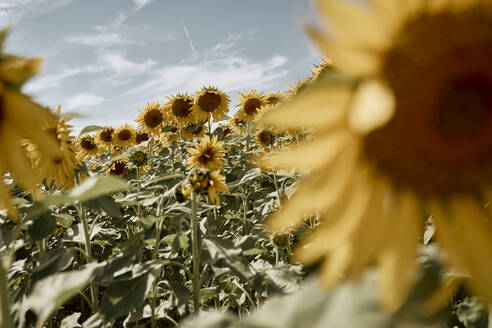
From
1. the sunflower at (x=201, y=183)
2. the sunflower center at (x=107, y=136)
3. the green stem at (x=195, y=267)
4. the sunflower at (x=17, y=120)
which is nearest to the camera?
the sunflower at (x=17, y=120)

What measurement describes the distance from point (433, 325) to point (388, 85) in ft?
1.74

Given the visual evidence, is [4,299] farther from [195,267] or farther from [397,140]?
[397,140]

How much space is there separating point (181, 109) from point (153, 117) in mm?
891

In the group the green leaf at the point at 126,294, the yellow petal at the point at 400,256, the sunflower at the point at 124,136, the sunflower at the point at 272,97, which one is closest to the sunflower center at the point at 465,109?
the yellow petal at the point at 400,256

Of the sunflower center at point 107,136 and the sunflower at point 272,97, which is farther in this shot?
the sunflower center at point 107,136

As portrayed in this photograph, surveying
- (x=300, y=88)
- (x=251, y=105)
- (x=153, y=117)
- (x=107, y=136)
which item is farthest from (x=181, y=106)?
(x=300, y=88)

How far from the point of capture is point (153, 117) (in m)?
7.38

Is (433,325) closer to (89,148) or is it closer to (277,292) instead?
(277,292)

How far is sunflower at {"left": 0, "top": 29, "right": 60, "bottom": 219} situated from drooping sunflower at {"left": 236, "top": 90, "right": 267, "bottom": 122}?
227 inches

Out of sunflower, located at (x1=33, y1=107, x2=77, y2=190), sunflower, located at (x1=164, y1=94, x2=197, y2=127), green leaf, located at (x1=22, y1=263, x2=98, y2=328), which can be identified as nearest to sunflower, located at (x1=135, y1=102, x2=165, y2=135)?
sunflower, located at (x1=164, y1=94, x2=197, y2=127)

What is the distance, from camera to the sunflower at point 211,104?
21.4 feet

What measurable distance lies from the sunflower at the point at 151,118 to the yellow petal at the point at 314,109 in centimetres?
685

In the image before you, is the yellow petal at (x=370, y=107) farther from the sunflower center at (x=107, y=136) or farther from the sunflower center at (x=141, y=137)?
the sunflower center at (x=141, y=137)

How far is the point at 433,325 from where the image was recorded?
715 millimetres
